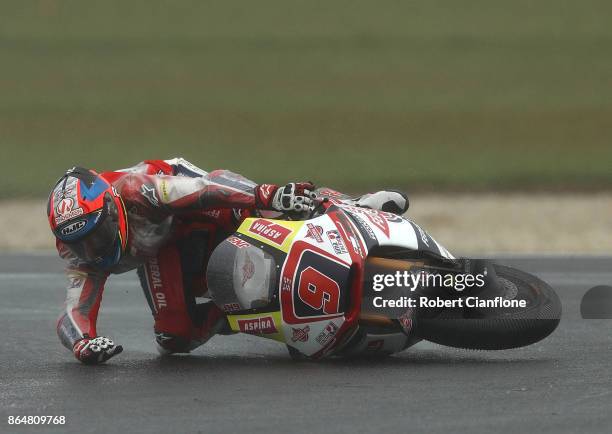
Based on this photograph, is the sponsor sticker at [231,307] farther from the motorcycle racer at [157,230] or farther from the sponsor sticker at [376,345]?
the sponsor sticker at [376,345]

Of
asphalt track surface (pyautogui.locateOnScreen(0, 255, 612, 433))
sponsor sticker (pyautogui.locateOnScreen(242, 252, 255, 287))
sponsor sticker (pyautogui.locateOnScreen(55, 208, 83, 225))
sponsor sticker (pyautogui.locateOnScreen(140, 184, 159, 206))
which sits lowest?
asphalt track surface (pyautogui.locateOnScreen(0, 255, 612, 433))

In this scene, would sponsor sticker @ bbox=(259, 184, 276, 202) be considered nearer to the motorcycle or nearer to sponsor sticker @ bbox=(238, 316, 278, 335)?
the motorcycle

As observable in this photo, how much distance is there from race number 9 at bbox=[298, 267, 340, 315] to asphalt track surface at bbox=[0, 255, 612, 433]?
0.34 meters

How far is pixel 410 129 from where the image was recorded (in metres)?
22.0

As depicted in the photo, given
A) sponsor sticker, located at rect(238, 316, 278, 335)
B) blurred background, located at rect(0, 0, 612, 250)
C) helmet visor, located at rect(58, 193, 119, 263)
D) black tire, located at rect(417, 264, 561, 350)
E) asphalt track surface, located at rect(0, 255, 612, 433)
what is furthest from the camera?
blurred background, located at rect(0, 0, 612, 250)

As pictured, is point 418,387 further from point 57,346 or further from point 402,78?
point 402,78

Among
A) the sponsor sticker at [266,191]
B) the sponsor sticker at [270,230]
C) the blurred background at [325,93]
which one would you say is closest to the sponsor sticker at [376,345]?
the sponsor sticker at [270,230]

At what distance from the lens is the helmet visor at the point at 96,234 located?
6.13 metres

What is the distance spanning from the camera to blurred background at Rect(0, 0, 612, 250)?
1869 cm

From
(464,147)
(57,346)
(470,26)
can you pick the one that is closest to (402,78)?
(470,26)

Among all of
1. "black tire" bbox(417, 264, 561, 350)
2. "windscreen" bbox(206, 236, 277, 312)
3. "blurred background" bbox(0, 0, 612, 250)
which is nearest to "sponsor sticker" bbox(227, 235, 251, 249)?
"windscreen" bbox(206, 236, 277, 312)

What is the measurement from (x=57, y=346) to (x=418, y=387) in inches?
105

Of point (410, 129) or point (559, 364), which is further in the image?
point (410, 129)

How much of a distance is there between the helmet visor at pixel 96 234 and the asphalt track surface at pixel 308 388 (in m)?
0.64
